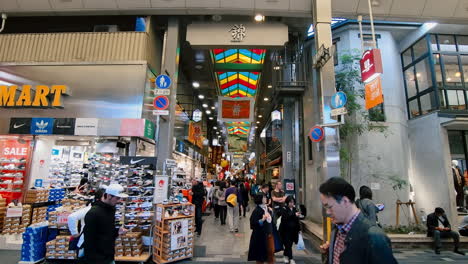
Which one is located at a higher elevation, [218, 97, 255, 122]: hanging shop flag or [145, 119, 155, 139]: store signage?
[218, 97, 255, 122]: hanging shop flag

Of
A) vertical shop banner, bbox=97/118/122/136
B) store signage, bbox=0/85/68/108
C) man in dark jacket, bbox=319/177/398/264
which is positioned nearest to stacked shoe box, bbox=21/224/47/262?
vertical shop banner, bbox=97/118/122/136

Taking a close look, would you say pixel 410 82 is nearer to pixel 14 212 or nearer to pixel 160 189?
pixel 160 189

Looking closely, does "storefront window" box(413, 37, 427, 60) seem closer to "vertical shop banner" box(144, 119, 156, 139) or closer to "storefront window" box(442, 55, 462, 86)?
"storefront window" box(442, 55, 462, 86)

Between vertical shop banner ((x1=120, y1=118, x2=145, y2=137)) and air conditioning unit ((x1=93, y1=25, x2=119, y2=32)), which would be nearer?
vertical shop banner ((x1=120, y1=118, x2=145, y2=137))

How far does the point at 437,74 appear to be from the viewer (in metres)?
8.46

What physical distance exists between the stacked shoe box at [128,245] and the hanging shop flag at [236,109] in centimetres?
504

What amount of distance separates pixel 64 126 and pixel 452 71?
525 inches

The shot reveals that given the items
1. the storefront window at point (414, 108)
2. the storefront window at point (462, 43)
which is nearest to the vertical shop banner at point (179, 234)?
the storefront window at point (414, 108)

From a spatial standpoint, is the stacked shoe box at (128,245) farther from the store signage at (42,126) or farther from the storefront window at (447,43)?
the storefront window at (447,43)

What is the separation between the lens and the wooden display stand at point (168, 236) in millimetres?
5066

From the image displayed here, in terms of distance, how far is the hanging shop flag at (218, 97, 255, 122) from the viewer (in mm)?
9031

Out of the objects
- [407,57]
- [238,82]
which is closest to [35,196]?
[238,82]

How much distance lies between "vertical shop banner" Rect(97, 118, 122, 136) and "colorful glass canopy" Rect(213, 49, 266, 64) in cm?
621

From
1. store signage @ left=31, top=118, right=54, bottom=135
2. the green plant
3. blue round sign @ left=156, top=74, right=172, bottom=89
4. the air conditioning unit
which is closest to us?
blue round sign @ left=156, top=74, right=172, bottom=89
